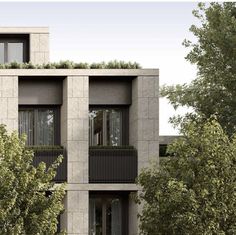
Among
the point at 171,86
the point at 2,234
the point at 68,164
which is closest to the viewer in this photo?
the point at 2,234

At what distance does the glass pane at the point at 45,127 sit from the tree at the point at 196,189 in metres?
11.0

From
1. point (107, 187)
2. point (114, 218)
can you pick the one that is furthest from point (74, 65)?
point (114, 218)

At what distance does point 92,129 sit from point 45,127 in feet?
7.43

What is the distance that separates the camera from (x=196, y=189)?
36062 millimetres

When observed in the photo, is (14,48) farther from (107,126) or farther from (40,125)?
(107,126)

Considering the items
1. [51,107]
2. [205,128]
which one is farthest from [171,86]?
[205,128]

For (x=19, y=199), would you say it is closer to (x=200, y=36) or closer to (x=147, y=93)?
(x=147, y=93)

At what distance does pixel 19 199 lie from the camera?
35.8 metres

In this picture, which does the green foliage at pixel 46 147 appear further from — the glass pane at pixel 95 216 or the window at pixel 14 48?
the window at pixel 14 48

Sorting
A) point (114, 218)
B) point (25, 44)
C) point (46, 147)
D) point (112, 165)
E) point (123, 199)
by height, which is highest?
point (25, 44)

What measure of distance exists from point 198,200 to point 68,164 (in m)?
11.3

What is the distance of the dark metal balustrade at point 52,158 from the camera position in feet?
151

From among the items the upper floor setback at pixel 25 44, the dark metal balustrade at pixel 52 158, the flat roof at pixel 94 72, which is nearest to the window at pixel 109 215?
the dark metal balustrade at pixel 52 158

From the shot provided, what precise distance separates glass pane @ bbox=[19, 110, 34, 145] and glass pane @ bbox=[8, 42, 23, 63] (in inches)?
228
